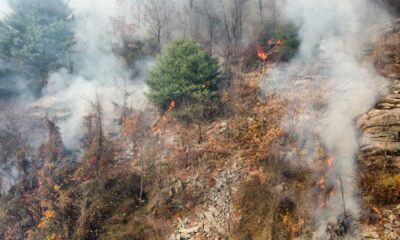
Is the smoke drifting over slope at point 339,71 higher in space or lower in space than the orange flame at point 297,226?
higher

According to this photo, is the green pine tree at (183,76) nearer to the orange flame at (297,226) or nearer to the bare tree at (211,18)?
the orange flame at (297,226)

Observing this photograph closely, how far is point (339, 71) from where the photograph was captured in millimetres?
13297

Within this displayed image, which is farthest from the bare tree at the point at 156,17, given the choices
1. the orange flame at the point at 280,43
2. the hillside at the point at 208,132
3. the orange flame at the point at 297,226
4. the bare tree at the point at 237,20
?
the orange flame at the point at 297,226

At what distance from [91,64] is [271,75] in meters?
11.8

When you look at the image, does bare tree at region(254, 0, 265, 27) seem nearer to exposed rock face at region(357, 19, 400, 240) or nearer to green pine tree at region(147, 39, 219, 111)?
green pine tree at region(147, 39, 219, 111)

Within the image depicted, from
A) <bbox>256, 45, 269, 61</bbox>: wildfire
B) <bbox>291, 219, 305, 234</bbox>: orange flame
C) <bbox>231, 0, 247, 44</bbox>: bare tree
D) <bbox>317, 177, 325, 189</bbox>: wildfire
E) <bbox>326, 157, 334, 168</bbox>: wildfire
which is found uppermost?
<bbox>231, 0, 247, 44</bbox>: bare tree

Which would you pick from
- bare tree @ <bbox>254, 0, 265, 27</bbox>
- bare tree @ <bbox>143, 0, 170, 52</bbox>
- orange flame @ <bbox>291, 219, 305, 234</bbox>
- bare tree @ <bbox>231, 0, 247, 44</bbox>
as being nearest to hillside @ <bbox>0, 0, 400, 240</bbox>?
orange flame @ <bbox>291, 219, 305, 234</bbox>

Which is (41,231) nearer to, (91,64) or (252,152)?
(252,152)

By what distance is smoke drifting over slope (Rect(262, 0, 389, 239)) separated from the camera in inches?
347

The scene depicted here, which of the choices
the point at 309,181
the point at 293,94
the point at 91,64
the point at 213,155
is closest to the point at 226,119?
the point at 213,155

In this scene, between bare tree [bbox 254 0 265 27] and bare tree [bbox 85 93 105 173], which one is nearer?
bare tree [bbox 85 93 105 173]

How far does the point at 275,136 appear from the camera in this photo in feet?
38.5

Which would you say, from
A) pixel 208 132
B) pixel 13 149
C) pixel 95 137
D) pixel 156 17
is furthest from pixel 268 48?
pixel 13 149

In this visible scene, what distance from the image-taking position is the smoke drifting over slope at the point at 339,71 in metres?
8.82
